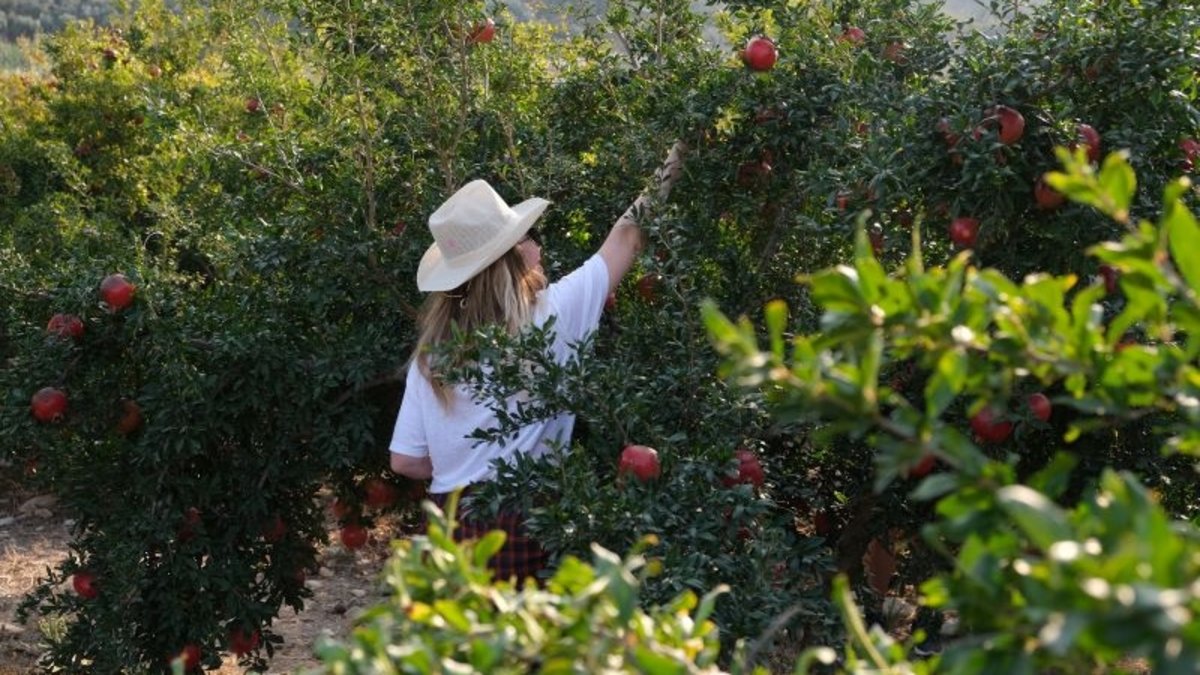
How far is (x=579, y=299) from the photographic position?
348 centimetres

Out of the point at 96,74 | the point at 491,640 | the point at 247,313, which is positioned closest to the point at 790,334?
the point at 247,313

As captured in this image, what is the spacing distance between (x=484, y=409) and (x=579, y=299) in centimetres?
34

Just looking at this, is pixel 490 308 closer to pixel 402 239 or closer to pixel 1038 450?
pixel 402 239

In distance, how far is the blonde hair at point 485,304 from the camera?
343 centimetres

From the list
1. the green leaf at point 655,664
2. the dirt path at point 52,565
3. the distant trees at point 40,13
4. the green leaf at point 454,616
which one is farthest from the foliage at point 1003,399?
the distant trees at point 40,13

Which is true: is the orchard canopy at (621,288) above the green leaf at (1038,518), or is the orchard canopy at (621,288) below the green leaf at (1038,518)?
below

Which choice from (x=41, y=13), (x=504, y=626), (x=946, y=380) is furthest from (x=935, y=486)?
(x=41, y=13)

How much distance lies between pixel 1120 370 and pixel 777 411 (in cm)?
36

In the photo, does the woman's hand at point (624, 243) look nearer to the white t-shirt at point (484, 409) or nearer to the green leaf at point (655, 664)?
the white t-shirt at point (484, 409)

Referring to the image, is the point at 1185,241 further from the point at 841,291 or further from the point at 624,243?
the point at 624,243

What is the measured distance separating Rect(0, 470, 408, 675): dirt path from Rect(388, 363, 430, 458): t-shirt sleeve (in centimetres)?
144

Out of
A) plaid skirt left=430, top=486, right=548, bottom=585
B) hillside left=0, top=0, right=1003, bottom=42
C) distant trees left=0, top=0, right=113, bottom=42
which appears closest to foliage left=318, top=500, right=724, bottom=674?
plaid skirt left=430, top=486, right=548, bottom=585

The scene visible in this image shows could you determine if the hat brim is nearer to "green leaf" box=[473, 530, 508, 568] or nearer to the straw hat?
the straw hat

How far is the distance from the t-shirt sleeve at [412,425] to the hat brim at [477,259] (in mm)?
207
